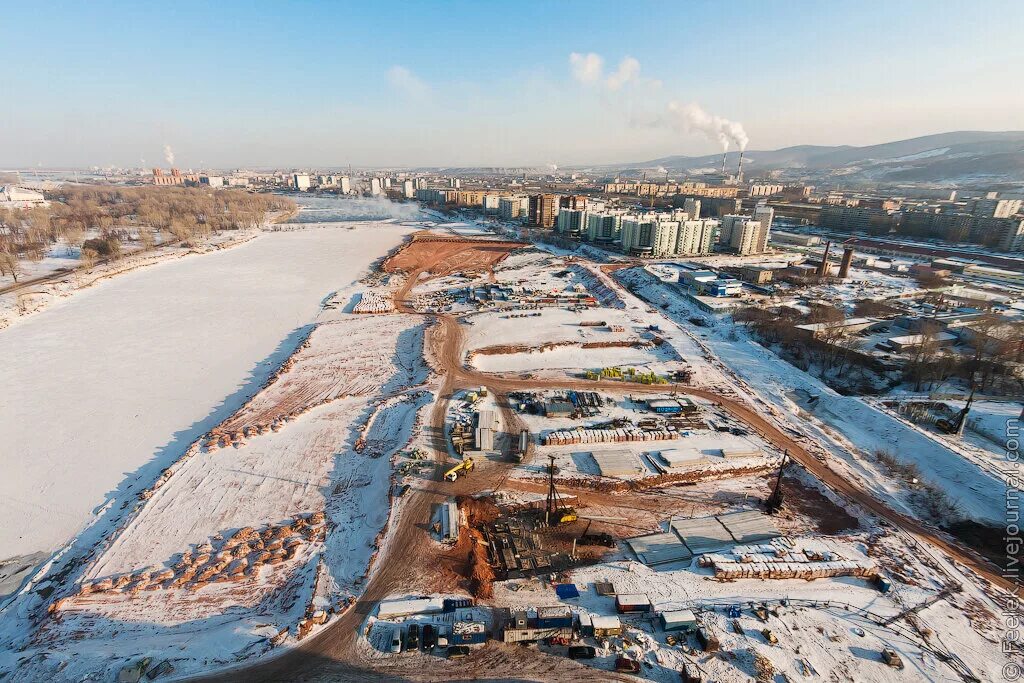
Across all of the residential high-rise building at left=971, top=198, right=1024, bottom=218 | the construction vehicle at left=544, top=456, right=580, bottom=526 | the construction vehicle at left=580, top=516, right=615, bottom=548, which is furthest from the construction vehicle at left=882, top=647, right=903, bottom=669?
the residential high-rise building at left=971, top=198, right=1024, bottom=218

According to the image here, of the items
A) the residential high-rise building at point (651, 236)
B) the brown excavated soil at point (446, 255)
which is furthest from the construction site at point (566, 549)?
the residential high-rise building at point (651, 236)

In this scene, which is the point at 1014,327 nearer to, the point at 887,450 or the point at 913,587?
the point at 887,450

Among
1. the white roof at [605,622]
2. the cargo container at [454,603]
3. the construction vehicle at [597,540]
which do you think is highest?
the white roof at [605,622]

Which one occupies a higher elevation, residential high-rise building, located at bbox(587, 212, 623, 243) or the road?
residential high-rise building, located at bbox(587, 212, 623, 243)

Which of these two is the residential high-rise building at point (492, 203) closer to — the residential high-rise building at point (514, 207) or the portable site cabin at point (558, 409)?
the residential high-rise building at point (514, 207)

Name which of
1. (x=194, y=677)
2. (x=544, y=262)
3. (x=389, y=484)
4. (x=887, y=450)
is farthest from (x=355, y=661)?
(x=544, y=262)

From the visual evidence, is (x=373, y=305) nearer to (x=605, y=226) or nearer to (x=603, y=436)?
(x=603, y=436)

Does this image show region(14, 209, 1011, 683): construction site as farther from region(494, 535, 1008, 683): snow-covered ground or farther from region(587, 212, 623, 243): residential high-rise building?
region(587, 212, 623, 243): residential high-rise building
